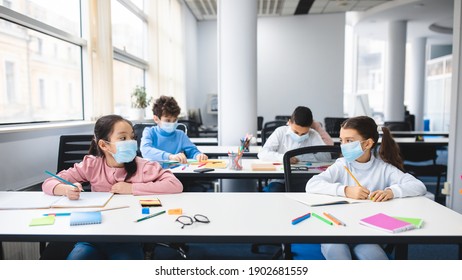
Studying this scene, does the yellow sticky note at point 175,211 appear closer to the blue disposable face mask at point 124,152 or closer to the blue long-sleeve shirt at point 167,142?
the blue disposable face mask at point 124,152

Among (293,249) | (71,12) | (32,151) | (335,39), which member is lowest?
(293,249)

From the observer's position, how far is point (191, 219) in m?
1.35

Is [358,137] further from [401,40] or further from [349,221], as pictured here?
[401,40]

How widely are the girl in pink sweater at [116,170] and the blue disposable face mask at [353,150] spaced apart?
886 mm

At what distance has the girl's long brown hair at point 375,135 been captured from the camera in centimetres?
184

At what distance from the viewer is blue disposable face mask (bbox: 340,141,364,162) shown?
182cm

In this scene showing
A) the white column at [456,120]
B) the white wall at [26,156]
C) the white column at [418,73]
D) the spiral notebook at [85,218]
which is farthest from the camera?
the white column at [418,73]

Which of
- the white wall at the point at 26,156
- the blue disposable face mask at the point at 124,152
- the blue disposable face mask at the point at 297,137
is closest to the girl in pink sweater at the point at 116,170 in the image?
the blue disposable face mask at the point at 124,152

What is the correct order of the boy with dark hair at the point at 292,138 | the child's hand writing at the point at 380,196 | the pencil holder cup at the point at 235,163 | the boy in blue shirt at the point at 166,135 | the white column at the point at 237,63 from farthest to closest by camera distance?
1. the white column at the point at 237,63
2. the boy in blue shirt at the point at 166,135
3. the boy with dark hair at the point at 292,138
4. the pencil holder cup at the point at 235,163
5. the child's hand writing at the point at 380,196

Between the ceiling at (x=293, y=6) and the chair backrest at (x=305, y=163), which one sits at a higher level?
the ceiling at (x=293, y=6)

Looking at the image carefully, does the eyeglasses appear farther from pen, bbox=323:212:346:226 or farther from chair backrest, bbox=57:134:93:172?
chair backrest, bbox=57:134:93:172
